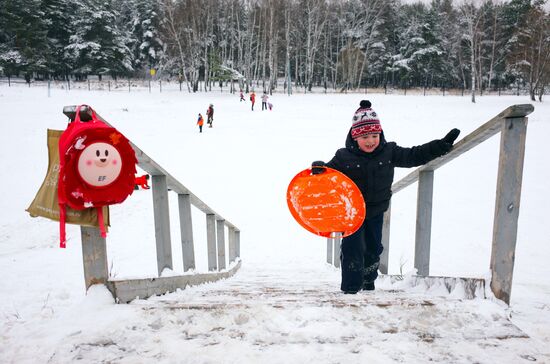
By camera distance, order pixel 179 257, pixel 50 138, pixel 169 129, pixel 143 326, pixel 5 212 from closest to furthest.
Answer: pixel 143 326 < pixel 50 138 < pixel 179 257 < pixel 5 212 < pixel 169 129

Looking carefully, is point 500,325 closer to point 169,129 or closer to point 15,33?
point 169,129

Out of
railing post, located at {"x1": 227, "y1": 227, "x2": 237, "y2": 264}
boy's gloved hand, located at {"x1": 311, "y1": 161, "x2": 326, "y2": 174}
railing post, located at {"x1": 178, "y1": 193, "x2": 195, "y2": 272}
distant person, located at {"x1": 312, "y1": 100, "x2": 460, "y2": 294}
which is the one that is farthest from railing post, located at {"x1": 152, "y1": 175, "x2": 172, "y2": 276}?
railing post, located at {"x1": 227, "y1": 227, "x2": 237, "y2": 264}

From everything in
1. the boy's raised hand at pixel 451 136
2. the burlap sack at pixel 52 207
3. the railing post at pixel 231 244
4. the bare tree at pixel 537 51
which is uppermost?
the bare tree at pixel 537 51

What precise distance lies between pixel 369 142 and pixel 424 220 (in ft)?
2.96

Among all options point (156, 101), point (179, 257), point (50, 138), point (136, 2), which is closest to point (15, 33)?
point (136, 2)

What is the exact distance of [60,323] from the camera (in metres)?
1.85

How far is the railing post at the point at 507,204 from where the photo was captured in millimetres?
2152

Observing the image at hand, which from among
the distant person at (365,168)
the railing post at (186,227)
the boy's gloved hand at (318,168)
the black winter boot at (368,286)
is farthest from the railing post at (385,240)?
the railing post at (186,227)

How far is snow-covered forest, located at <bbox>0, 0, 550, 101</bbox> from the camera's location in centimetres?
3644

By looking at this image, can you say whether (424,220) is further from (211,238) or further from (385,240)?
(211,238)

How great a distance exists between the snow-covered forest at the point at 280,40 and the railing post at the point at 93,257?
114ft

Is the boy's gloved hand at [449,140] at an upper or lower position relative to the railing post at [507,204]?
upper

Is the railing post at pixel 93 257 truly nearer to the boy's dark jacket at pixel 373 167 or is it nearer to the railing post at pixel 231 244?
the boy's dark jacket at pixel 373 167

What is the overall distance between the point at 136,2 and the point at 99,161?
60543 mm
